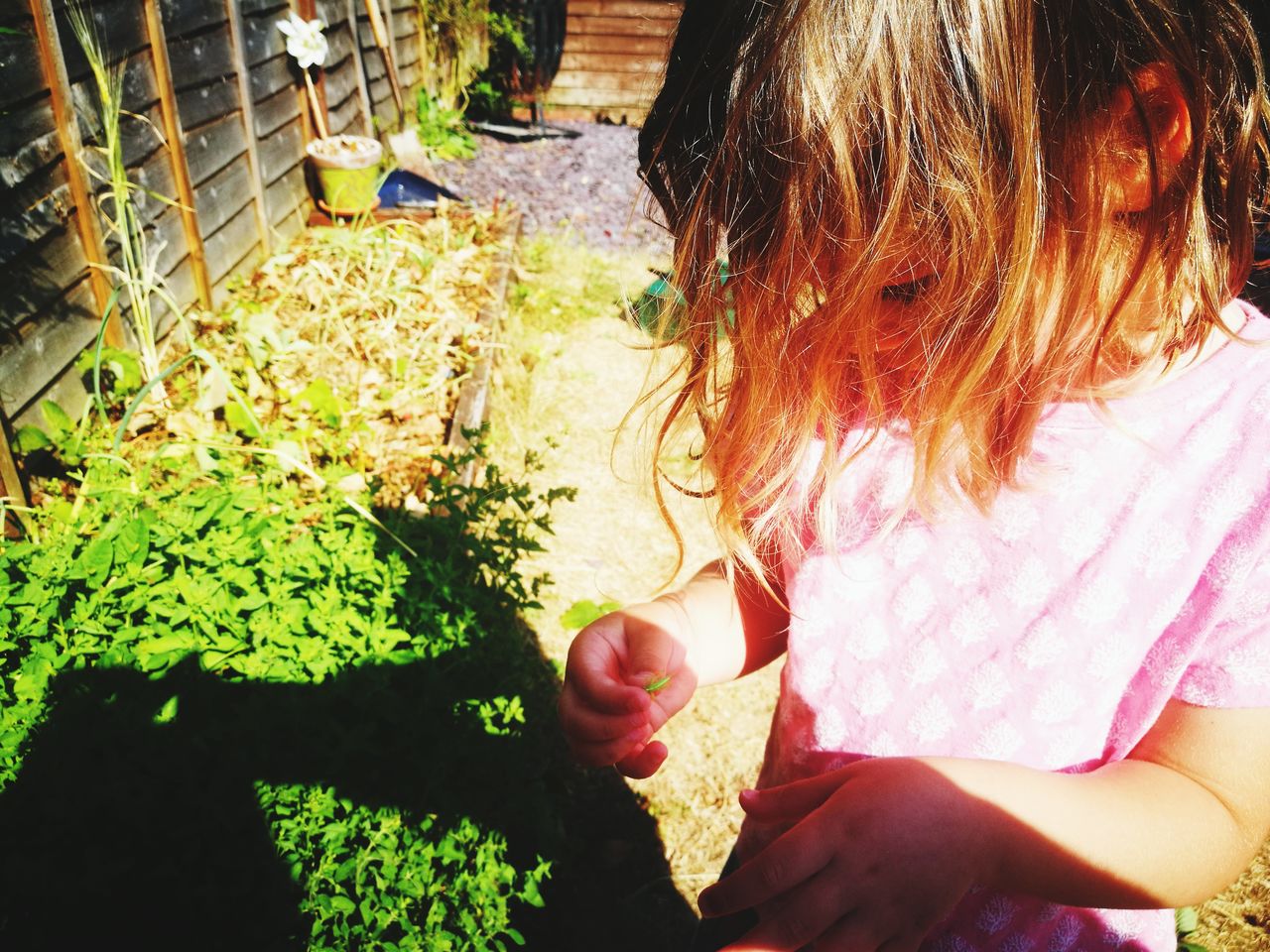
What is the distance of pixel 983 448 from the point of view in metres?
1.03

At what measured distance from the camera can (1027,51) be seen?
2.66 feet

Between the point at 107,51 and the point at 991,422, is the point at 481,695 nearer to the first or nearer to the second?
the point at 991,422

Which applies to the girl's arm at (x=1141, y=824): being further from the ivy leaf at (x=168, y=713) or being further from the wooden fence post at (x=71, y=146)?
the wooden fence post at (x=71, y=146)

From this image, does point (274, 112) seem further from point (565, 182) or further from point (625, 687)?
point (625, 687)

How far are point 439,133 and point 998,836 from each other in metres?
9.72

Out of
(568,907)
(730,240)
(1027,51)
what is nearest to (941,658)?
(730,240)

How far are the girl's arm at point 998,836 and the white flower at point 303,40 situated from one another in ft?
19.9

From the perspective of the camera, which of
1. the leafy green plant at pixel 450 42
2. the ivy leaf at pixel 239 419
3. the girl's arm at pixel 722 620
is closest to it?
the girl's arm at pixel 722 620

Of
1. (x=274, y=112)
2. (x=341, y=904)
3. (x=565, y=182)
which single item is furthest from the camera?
(x=565, y=182)

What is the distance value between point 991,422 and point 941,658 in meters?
0.32

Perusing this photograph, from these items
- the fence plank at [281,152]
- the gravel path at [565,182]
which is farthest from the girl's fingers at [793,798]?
the gravel path at [565,182]

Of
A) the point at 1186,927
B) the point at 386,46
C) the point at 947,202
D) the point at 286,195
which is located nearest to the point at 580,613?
the point at 947,202

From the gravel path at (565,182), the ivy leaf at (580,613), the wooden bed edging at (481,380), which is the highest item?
the ivy leaf at (580,613)

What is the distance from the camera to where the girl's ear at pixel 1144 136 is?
838 millimetres
